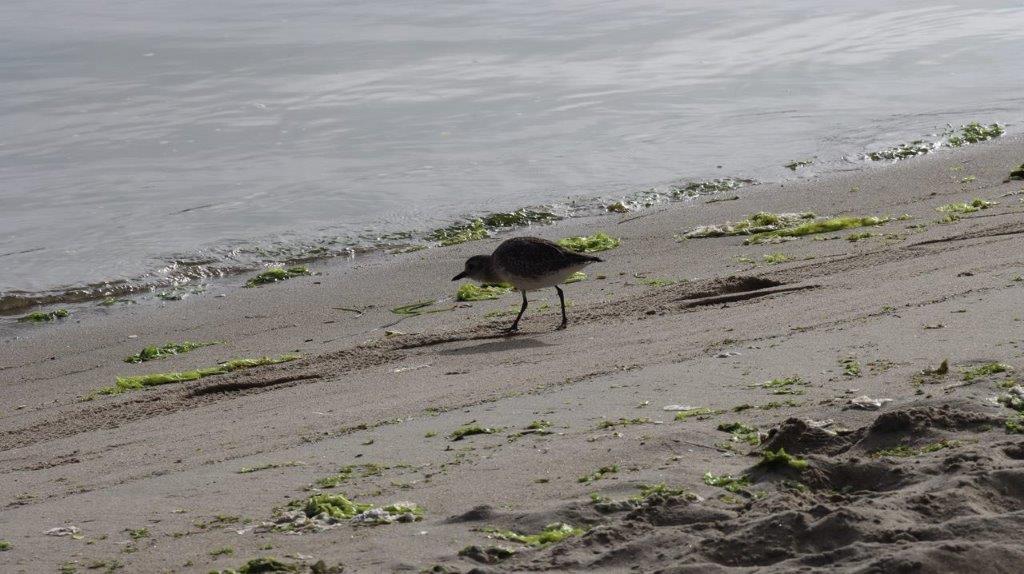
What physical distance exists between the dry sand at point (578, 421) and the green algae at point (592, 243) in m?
0.50

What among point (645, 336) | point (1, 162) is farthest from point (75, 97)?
point (645, 336)

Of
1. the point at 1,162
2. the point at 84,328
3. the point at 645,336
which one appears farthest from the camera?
the point at 1,162

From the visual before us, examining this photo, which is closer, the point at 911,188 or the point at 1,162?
the point at 911,188

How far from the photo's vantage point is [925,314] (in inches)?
258

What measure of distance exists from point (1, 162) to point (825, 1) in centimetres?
2180

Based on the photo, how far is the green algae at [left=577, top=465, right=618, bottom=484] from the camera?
4344 mm

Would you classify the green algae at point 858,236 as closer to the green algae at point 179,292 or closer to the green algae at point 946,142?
the green algae at point 946,142

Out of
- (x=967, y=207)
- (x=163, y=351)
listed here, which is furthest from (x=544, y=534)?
(x=967, y=207)

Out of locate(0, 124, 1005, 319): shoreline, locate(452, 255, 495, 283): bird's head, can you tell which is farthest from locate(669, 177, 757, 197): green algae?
locate(452, 255, 495, 283): bird's head

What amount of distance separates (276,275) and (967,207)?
6.55 metres

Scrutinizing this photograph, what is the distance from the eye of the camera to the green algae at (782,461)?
4117mm

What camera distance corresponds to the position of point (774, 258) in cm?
969

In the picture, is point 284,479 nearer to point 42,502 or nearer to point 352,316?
point 42,502

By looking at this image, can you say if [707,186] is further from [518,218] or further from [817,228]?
[817,228]
